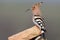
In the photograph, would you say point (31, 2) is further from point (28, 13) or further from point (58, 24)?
point (58, 24)

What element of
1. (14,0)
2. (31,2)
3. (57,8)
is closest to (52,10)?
(57,8)

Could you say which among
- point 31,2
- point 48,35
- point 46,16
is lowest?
point 48,35

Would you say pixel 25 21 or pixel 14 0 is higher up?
pixel 14 0

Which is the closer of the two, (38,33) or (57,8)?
(38,33)

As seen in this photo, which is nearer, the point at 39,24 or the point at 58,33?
the point at 39,24

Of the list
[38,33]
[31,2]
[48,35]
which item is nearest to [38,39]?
[38,33]

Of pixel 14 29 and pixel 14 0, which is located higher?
pixel 14 0

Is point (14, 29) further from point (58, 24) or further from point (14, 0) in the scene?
point (58, 24)
